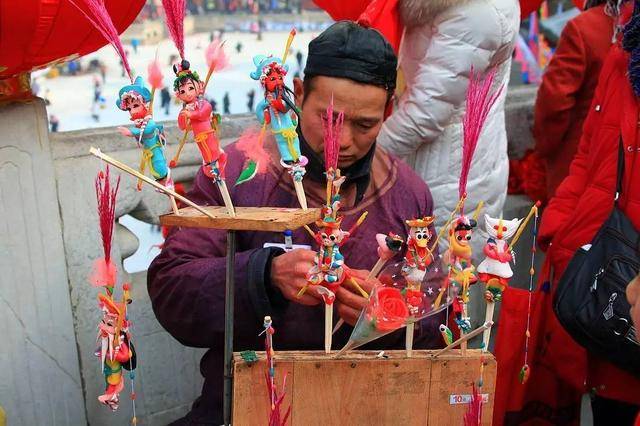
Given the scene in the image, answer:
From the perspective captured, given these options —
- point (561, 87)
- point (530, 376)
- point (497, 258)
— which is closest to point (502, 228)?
point (497, 258)

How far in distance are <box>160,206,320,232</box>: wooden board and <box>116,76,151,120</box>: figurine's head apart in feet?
0.58

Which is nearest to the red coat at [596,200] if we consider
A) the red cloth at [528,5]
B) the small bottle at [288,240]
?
the red cloth at [528,5]

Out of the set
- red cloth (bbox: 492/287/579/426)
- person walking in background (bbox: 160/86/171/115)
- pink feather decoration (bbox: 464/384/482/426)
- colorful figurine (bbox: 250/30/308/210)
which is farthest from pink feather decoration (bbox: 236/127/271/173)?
person walking in background (bbox: 160/86/171/115)

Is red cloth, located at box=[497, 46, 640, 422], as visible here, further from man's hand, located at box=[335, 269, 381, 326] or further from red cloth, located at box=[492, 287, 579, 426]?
man's hand, located at box=[335, 269, 381, 326]

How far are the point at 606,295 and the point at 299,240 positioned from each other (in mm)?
748

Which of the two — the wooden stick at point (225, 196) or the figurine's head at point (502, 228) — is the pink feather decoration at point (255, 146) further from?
the figurine's head at point (502, 228)

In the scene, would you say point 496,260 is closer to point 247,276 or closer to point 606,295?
point 247,276

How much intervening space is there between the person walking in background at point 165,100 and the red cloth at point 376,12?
2.44ft

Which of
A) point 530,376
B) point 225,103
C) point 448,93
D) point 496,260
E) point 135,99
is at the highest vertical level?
point 135,99

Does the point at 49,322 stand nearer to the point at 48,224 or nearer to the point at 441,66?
the point at 48,224

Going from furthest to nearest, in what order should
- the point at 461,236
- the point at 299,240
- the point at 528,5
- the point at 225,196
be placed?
1. the point at 528,5
2. the point at 299,240
3. the point at 461,236
4. the point at 225,196

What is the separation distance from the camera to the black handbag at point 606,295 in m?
1.81

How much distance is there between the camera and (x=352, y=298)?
4.71 feet

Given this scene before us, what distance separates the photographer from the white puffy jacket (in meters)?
2.18
